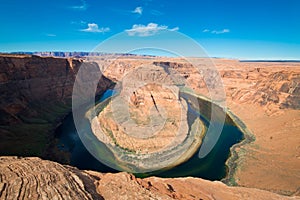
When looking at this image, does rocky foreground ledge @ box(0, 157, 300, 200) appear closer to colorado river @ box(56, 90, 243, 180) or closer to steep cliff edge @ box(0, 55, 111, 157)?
colorado river @ box(56, 90, 243, 180)

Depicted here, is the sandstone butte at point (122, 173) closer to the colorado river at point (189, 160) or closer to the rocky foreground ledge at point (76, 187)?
the rocky foreground ledge at point (76, 187)

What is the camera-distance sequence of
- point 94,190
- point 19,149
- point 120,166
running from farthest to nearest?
1. point 19,149
2. point 120,166
3. point 94,190

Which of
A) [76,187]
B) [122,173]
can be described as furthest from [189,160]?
[76,187]

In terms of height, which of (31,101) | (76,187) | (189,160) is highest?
(31,101)

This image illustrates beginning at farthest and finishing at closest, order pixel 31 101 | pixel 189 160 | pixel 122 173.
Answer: pixel 31 101 < pixel 189 160 < pixel 122 173

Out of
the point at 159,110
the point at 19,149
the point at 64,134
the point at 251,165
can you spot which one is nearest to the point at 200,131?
the point at 159,110

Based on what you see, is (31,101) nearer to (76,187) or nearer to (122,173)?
(122,173)

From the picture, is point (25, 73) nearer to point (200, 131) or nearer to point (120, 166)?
point (120, 166)

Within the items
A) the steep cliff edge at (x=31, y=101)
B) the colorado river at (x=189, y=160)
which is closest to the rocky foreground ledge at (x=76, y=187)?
the colorado river at (x=189, y=160)
